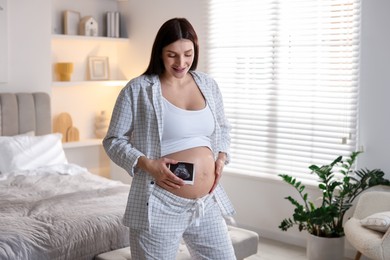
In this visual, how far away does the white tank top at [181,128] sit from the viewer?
2225 mm

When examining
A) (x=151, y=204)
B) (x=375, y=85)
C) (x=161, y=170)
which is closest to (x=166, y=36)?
(x=161, y=170)

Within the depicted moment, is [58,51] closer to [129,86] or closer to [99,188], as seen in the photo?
[99,188]

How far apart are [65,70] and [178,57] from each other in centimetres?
323

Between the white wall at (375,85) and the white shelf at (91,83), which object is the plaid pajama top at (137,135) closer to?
the white wall at (375,85)

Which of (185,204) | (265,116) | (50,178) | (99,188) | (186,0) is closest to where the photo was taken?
(185,204)

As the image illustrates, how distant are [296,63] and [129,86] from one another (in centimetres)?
236

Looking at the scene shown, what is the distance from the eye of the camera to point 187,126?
2258 mm

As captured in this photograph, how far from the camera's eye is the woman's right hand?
2150 mm

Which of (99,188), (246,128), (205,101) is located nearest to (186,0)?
(246,128)

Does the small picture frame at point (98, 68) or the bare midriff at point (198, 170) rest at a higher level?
the small picture frame at point (98, 68)

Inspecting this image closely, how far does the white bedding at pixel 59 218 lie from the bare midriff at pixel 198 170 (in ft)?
3.02

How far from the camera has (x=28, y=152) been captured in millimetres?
4449

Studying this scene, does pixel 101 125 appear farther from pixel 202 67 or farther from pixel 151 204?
pixel 151 204

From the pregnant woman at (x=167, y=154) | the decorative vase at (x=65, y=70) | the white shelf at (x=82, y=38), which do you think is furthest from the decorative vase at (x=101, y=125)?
the pregnant woman at (x=167, y=154)
